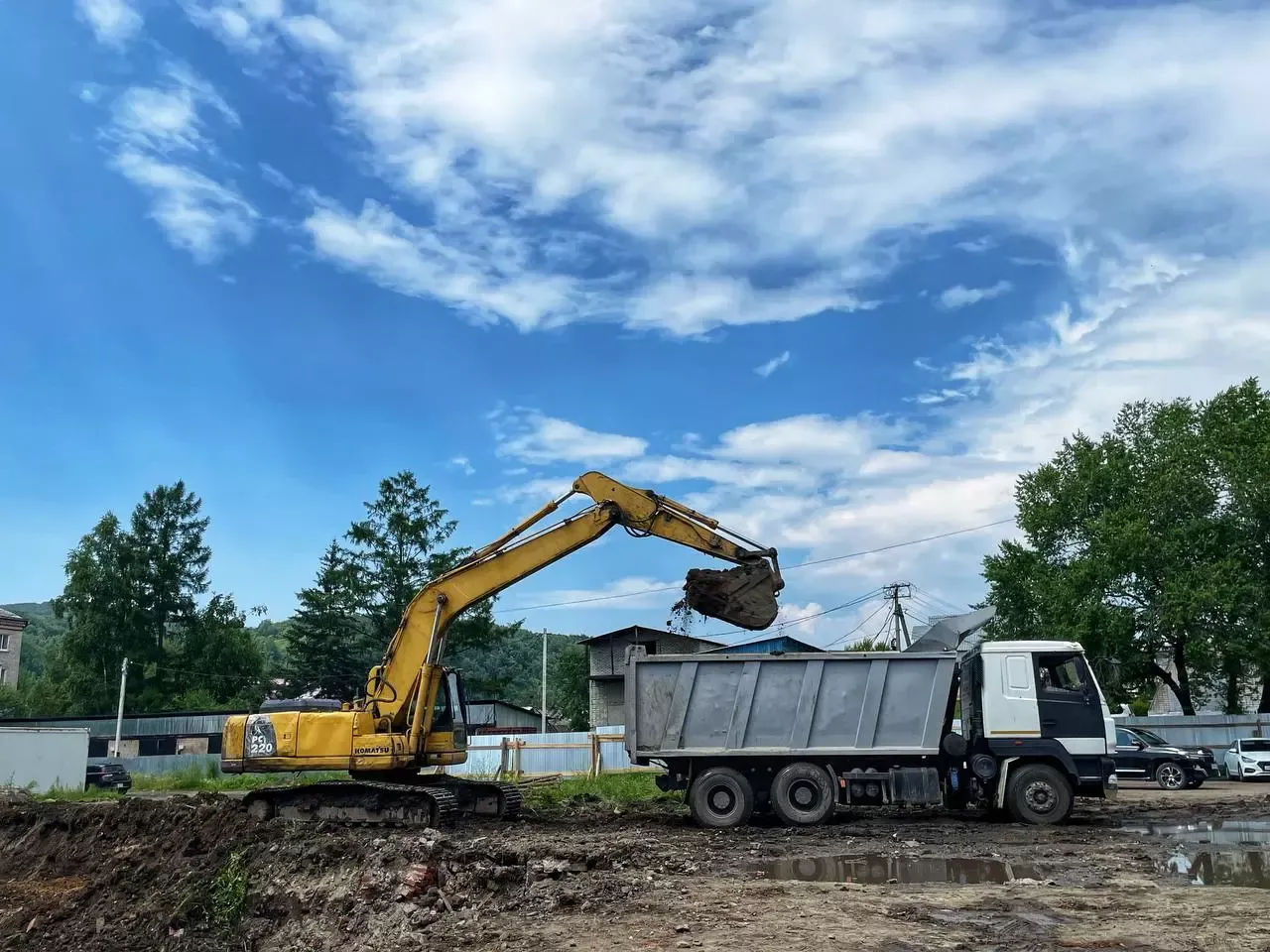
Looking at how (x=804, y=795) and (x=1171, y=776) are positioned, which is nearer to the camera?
(x=804, y=795)

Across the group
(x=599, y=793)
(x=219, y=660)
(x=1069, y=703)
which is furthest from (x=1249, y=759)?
(x=219, y=660)

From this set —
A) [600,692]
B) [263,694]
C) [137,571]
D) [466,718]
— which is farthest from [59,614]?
[466,718]

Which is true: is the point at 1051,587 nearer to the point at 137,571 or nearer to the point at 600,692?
the point at 600,692

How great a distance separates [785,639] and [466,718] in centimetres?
3168

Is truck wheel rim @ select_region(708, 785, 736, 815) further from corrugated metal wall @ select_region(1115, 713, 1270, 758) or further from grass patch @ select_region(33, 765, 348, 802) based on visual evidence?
corrugated metal wall @ select_region(1115, 713, 1270, 758)

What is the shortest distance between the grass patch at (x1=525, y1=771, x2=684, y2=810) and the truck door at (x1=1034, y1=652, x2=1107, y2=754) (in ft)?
24.2

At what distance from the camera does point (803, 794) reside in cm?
1573

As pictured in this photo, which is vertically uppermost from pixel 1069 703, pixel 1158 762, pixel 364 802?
pixel 1069 703

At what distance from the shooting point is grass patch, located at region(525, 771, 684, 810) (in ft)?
67.0

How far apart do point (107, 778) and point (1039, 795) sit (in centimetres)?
2772

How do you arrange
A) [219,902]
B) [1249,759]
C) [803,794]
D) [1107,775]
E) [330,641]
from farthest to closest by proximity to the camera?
[330,641]
[1249,759]
[803,794]
[1107,775]
[219,902]

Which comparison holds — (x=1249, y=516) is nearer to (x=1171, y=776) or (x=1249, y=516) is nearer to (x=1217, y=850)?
(x=1171, y=776)

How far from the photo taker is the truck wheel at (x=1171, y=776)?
2483 cm

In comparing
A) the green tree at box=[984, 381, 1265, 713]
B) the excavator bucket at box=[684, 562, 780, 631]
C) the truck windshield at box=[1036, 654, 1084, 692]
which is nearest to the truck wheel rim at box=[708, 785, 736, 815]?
the excavator bucket at box=[684, 562, 780, 631]
